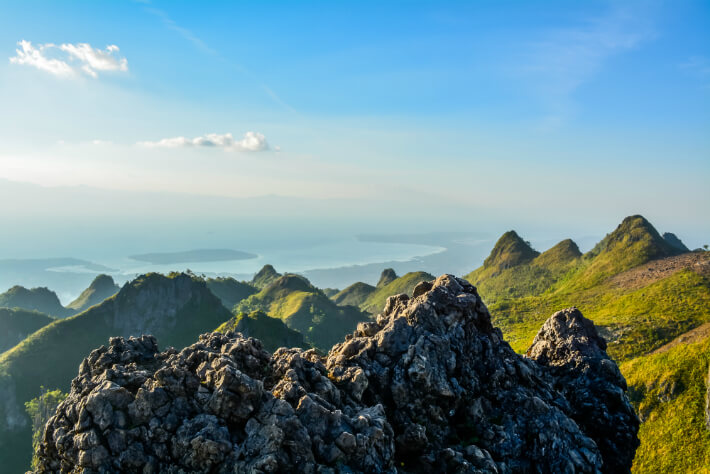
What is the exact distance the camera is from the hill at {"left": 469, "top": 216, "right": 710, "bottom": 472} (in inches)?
2083

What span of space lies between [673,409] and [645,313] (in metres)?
41.6

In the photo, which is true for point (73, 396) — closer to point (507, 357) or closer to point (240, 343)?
point (240, 343)

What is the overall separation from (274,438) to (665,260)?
476 feet

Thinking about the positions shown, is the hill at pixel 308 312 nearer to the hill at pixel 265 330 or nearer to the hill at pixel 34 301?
the hill at pixel 265 330

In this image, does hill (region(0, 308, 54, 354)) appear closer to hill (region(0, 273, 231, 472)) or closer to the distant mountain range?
the distant mountain range

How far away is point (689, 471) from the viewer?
4722 centimetres

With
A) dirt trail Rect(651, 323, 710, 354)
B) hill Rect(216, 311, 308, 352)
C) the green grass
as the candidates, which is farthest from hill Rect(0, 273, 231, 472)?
dirt trail Rect(651, 323, 710, 354)

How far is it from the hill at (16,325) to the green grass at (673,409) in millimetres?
165872

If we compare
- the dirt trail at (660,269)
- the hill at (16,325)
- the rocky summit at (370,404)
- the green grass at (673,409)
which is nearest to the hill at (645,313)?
the green grass at (673,409)

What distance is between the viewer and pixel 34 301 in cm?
19312

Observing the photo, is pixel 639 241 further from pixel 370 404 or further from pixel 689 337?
pixel 370 404

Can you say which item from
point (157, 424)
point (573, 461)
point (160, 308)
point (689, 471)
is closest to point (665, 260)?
point (689, 471)

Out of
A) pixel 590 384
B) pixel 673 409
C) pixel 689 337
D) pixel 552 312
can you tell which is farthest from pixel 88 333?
pixel 689 337

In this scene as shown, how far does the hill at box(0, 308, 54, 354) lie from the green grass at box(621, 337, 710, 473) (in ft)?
544
